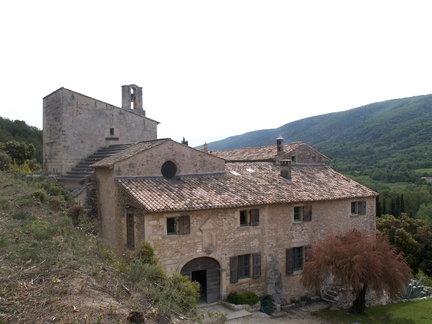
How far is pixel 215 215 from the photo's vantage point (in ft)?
55.5

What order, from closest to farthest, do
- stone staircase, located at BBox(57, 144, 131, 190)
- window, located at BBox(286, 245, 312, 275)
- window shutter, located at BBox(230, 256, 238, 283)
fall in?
window shutter, located at BBox(230, 256, 238, 283)
window, located at BBox(286, 245, 312, 275)
stone staircase, located at BBox(57, 144, 131, 190)

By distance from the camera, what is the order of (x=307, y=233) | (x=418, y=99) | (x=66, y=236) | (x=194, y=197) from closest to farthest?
(x=66, y=236) → (x=194, y=197) → (x=307, y=233) → (x=418, y=99)

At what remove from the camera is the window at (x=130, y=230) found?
1655 centimetres

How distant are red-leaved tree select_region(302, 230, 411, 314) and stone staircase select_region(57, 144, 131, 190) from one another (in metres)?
12.2

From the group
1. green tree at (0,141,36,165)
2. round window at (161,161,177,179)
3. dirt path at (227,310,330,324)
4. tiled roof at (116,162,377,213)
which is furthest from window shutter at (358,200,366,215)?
green tree at (0,141,36,165)

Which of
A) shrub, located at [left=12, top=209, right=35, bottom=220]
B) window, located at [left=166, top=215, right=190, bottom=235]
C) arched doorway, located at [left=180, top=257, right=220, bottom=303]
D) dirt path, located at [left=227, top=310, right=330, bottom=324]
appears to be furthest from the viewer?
arched doorway, located at [left=180, top=257, right=220, bottom=303]

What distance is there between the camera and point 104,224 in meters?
19.2

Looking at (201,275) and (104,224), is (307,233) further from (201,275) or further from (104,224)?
(104,224)

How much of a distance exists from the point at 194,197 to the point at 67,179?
8693 millimetres

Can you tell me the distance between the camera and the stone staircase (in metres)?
20.4

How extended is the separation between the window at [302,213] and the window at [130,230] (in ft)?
28.1

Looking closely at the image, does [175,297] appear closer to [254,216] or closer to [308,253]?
[254,216]

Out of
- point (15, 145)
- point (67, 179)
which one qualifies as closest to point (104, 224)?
point (67, 179)

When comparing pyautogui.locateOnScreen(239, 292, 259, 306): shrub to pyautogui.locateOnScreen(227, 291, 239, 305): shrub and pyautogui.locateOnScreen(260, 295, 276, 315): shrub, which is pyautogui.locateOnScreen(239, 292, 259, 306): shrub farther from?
pyautogui.locateOnScreen(260, 295, 276, 315): shrub
